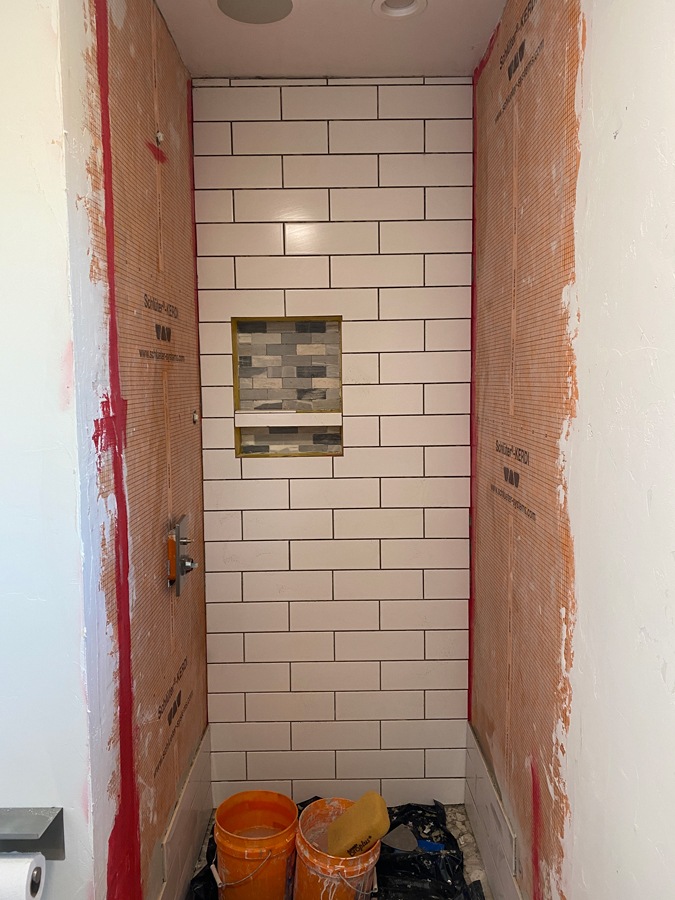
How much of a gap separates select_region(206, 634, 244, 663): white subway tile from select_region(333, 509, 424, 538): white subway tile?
1.63 feet

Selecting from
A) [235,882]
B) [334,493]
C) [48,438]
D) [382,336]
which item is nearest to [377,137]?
[382,336]

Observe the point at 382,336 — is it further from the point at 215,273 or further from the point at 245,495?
the point at 245,495

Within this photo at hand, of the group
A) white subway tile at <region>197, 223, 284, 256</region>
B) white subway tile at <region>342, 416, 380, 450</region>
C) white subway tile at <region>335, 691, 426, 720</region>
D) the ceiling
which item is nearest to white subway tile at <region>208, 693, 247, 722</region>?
white subway tile at <region>335, 691, 426, 720</region>

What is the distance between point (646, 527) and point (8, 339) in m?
1.02

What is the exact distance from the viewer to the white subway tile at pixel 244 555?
7.31ft

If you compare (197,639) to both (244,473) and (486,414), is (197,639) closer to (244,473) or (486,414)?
(244,473)

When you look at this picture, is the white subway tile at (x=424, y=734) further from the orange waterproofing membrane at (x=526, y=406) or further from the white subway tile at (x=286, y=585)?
the white subway tile at (x=286, y=585)

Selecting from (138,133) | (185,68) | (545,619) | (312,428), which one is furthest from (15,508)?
(185,68)

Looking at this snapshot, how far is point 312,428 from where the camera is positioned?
2230 millimetres

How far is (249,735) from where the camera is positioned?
7.48 ft

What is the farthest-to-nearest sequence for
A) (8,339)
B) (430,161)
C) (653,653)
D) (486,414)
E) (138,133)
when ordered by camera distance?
(430,161)
(486,414)
(138,133)
(8,339)
(653,653)

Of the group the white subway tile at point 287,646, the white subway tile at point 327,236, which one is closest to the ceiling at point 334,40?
the white subway tile at point 327,236

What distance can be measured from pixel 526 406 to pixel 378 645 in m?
1.09

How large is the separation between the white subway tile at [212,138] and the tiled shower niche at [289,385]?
54 centimetres
